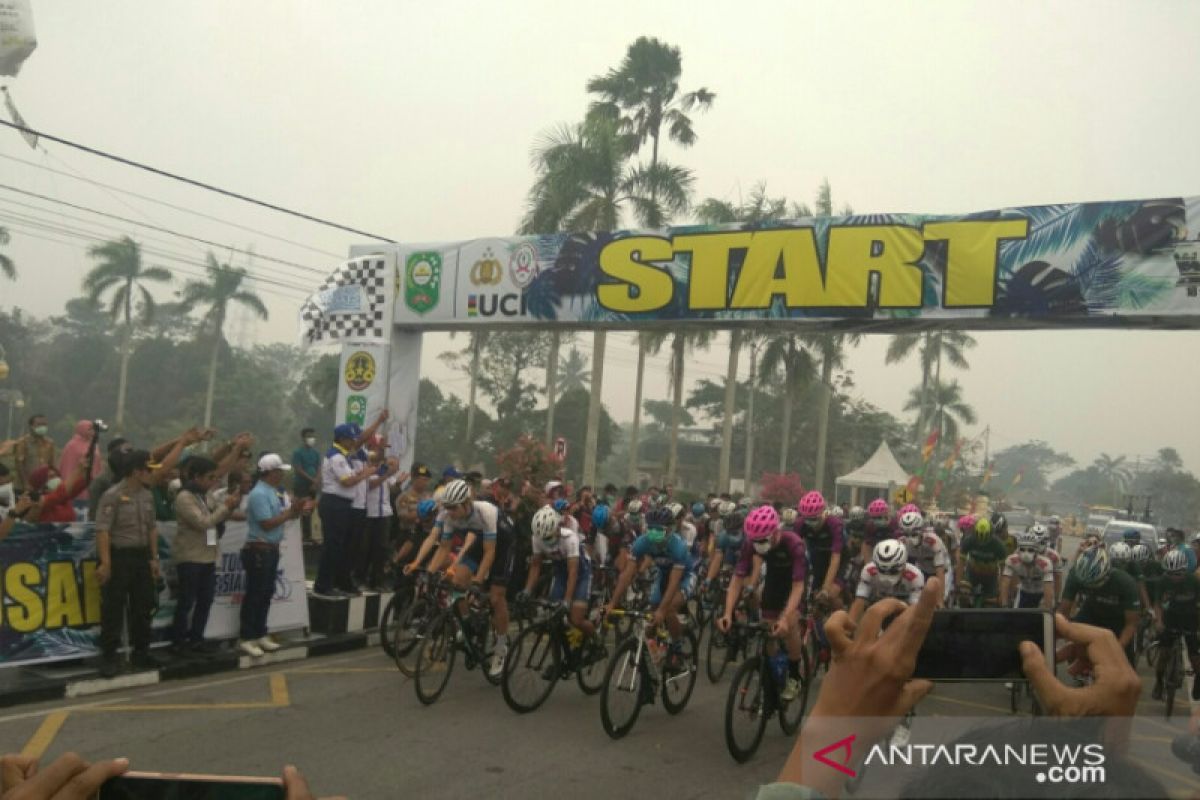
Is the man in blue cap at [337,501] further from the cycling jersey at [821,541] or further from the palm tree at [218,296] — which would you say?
the palm tree at [218,296]

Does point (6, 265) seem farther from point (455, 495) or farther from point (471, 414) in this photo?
point (455, 495)

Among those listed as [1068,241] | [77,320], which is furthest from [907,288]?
[77,320]

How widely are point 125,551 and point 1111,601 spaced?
9.18m

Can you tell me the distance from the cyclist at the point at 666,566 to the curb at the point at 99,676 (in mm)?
3828

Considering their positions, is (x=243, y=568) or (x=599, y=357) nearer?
(x=243, y=568)

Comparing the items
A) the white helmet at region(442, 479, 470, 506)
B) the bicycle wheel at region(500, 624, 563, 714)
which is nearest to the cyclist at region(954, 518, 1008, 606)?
the bicycle wheel at region(500, 624, 563, 714)

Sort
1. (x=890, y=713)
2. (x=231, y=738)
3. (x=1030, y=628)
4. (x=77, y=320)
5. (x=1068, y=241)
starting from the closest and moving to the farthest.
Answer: (x=890, y=713) → (x=1030, y=628) → (x=231, y=738) → (x=1068, y=241) → (x=77, y=320)

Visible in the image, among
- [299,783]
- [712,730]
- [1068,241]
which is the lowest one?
[712,730]

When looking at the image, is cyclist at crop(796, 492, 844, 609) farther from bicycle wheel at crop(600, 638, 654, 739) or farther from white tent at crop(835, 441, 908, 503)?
white tent at crop(835, 441, 908, 503)

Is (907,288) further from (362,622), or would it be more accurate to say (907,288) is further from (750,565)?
(362,622)

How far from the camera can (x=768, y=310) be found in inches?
560

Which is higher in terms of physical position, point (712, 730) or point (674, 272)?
point (674, 272)

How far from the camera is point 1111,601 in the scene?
938cm

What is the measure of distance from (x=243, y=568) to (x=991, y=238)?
33.2 feet
